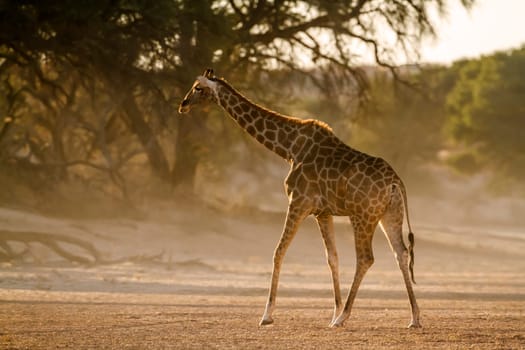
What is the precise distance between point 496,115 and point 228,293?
3455 centimetres

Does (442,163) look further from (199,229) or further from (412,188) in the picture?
(199,229)

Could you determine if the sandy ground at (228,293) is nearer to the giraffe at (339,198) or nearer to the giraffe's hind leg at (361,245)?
the giraffe's hind leg at (361,245)

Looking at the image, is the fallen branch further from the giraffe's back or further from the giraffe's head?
the giraffe's back

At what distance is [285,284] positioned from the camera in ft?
52.9

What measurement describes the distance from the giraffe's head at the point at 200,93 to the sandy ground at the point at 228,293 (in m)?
2.27

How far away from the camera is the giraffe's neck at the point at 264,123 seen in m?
11.3

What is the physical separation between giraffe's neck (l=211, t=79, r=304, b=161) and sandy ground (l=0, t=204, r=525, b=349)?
1826 millimetres

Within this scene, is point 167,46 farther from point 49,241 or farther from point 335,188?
point 335,188

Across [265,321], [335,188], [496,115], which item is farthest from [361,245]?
[496,115]

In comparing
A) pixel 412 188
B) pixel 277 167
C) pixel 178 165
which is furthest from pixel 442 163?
pixel 178 165

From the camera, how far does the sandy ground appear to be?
955cm

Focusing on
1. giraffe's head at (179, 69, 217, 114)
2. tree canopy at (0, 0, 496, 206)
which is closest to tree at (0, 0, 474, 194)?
tree canopy at (0, 0, 496, 206)

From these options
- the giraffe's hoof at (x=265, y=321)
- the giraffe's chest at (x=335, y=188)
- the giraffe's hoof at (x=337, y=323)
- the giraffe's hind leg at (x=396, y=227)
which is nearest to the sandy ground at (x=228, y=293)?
the giraffe's hoof at (x=265, y=321)

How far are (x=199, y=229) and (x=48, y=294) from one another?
39.4ft
